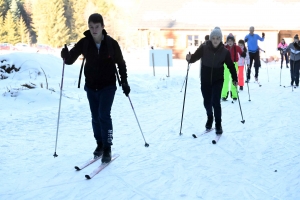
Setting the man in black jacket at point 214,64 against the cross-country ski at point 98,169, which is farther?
the man in black jacket at point 214,64

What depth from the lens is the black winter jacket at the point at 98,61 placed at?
4.23 meters

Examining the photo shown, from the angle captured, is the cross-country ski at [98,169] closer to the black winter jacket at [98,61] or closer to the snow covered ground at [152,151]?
the snow covered ground at [152,151]

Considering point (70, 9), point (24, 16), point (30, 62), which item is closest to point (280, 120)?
point (30, 62)

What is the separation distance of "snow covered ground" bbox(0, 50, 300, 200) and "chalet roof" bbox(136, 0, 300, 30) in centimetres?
2342

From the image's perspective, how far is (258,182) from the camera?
386 cm

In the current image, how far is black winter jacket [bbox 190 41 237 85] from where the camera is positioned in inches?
227

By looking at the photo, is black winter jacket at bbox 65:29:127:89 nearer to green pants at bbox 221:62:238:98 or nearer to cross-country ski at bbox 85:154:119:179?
cross-country ski at bbox 85:154:119:179

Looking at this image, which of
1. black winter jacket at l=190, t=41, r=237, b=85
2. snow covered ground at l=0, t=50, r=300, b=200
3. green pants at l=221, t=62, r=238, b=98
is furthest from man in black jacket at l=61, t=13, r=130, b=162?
green pants at l=221, t=62, r=238, b=98

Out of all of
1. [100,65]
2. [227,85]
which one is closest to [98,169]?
[100,65]

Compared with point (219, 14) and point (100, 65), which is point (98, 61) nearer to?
point (100, 65)

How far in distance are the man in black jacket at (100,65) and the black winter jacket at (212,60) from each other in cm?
188

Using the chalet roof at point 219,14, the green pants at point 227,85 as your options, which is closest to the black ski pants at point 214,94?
the green pants at point 227,85

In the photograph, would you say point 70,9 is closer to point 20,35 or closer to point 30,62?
point 20,35

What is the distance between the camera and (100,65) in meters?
4.25
